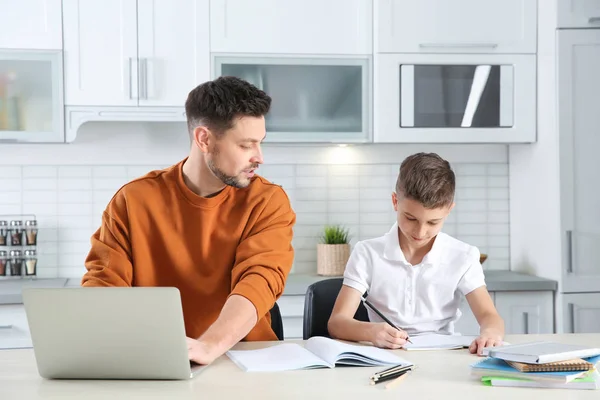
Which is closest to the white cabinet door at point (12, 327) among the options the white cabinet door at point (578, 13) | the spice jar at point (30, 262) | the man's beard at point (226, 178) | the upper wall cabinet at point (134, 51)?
the spice jar at point (30, 262)

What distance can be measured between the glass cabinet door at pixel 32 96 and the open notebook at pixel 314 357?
6.14 feet

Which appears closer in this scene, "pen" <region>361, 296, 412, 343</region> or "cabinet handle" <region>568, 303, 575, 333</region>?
"pen" <region>361, 296, 412, 343</region>

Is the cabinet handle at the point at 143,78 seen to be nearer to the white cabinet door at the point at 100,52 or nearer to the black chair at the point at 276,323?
the white cabinet door at the point at 100,52

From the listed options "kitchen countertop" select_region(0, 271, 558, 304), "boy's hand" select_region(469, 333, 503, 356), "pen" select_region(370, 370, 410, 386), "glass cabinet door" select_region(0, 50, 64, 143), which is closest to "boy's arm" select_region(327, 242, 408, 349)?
"boy's hand" select_region(469, 333, 503, 356)

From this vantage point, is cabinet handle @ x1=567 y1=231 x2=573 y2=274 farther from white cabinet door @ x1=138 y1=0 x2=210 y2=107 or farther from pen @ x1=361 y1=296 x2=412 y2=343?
white cabinet door @ x1=138 y1=0 x2=210 y2=107

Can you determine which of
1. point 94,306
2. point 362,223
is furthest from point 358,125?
point 94,306

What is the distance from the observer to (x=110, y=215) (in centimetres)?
206

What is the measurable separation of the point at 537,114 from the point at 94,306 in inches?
103

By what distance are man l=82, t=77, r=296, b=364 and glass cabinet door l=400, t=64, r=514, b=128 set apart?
1562 millimetres

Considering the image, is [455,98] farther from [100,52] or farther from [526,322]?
[100,52]

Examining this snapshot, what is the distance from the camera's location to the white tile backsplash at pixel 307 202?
12.0 ft

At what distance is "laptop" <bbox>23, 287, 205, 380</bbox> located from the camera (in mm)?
1467

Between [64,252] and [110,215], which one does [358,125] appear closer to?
[64,252]

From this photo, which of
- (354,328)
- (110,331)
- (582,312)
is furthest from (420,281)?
(582,312)
